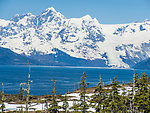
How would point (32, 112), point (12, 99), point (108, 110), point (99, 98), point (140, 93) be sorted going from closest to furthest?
point (99, 98), point (108, 110), point (140, 93), point (32, 112), point (12, 99)

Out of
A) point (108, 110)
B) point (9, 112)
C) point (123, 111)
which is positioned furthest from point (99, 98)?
point (9, 112)

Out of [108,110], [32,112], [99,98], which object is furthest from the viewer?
[32,112]

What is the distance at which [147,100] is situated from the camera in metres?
49.5

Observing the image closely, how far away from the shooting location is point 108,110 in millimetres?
48281

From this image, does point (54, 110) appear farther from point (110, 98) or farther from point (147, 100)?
point (147, 100)

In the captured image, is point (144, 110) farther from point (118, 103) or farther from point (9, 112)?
point (9, 112)

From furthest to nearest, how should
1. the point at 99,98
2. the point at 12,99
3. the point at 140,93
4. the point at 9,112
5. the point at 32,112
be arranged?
1. the point at 12,99
2. the point at 32,112
3. the point at 9,112
4. the point at 140,93
5. the point at 99,98

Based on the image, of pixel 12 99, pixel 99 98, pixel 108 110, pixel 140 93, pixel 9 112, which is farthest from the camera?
pixel 12 99

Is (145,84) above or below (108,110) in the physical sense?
above

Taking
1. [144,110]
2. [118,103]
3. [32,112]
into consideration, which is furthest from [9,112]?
[144,110]

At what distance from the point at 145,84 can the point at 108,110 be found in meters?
11.9

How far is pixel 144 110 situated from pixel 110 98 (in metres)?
6.42

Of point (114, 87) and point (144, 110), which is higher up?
point (114, 87)

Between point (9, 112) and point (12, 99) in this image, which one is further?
point (12, 99)
